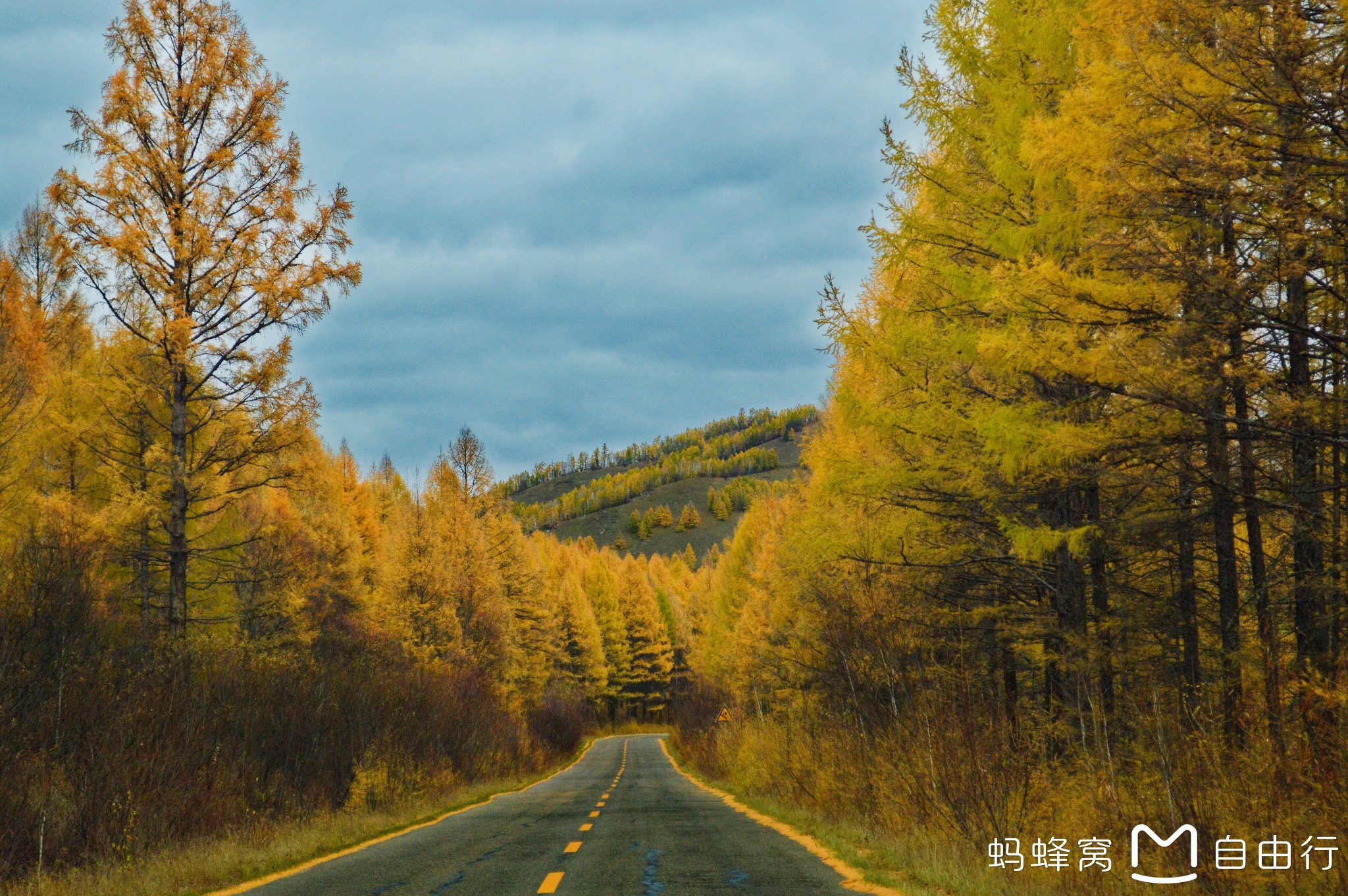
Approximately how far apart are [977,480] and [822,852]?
16.6 feet

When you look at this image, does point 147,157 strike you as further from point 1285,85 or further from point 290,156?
point 1285,85

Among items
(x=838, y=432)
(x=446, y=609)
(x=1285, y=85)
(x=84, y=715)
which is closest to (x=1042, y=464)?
(x=1285, y=85)

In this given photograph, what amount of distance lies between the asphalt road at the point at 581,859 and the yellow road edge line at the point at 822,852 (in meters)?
0.15

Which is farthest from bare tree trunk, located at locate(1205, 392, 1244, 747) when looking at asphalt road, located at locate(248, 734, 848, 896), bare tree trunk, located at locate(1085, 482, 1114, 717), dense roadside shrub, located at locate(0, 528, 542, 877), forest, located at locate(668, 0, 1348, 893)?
dense roadside shrub, located at locate(0, 528, 542, 877)

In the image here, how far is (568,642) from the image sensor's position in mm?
71438

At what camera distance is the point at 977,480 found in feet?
38.3

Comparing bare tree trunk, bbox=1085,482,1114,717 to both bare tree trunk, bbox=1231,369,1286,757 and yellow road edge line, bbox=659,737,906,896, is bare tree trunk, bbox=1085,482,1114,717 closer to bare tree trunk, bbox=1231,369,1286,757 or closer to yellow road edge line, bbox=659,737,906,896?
bare tree trunk, bbox=1231,369,1286,757

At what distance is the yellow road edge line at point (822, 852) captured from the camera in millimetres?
7444

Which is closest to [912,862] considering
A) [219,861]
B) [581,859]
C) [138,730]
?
[581,859]

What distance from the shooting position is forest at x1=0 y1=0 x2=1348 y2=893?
25.8ft

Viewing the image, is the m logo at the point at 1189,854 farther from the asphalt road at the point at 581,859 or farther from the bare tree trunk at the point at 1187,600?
the bare tree trunk at the point at 1187,600

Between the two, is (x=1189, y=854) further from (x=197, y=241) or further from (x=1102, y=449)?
(x=197, y=241)

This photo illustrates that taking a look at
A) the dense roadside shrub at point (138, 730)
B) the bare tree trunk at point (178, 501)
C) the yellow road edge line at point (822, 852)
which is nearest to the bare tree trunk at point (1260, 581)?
the yellow road edge line at point (822, 852)

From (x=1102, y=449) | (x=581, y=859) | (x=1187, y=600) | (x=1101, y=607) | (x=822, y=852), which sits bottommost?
(x=822, y=852)
